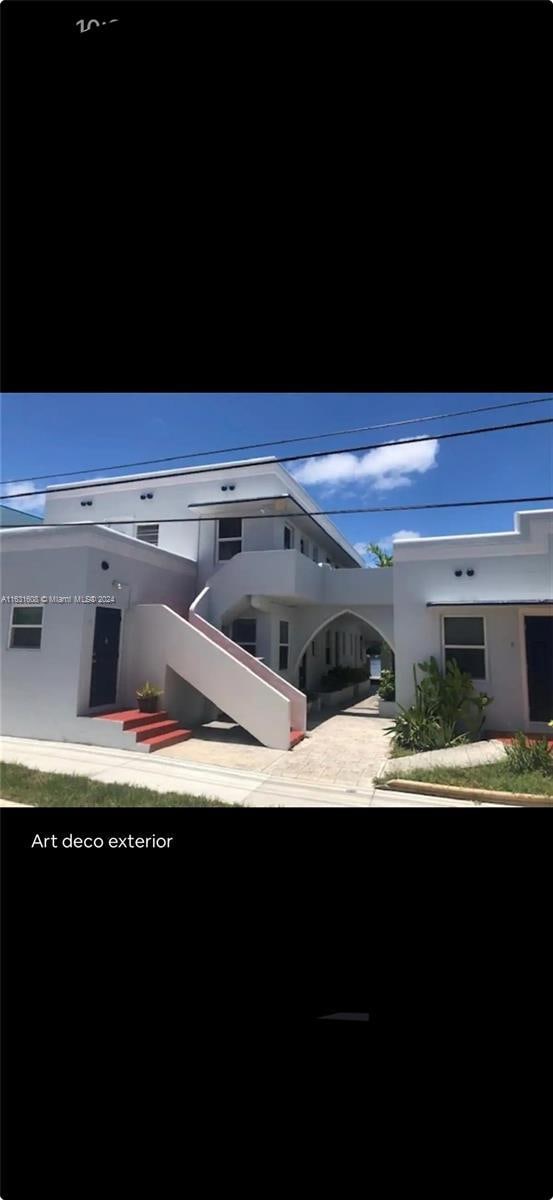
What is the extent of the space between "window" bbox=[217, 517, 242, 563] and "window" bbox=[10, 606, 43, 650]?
3775 millimetres

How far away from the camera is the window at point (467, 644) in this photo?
606cm

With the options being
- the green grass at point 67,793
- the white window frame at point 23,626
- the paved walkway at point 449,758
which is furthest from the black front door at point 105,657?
the paved walkway at point 449,758

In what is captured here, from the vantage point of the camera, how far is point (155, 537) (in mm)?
9109

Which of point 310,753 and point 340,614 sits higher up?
point 340,614

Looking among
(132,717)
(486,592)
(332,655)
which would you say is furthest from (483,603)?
(332,655)

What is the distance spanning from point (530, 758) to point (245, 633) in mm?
5381

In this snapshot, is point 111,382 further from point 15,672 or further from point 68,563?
point 15,672

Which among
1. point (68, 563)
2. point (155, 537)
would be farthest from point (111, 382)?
point (155, 537)

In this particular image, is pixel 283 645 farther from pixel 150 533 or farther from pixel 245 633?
pixel 150 533

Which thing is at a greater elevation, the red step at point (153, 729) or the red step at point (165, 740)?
the red step at point (153, 729)

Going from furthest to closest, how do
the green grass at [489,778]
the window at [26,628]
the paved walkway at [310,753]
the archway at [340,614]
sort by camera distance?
1. the archway at [340,614]
2. the window at [26,628]
3. the paved walkway at [310,753]
4. the green grass at [489,778]

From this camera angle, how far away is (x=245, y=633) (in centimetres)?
853

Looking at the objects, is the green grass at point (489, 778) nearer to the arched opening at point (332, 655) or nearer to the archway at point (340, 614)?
the arched opening at point (332, 655)

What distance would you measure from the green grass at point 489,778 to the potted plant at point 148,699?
Result: 3.12 meters
